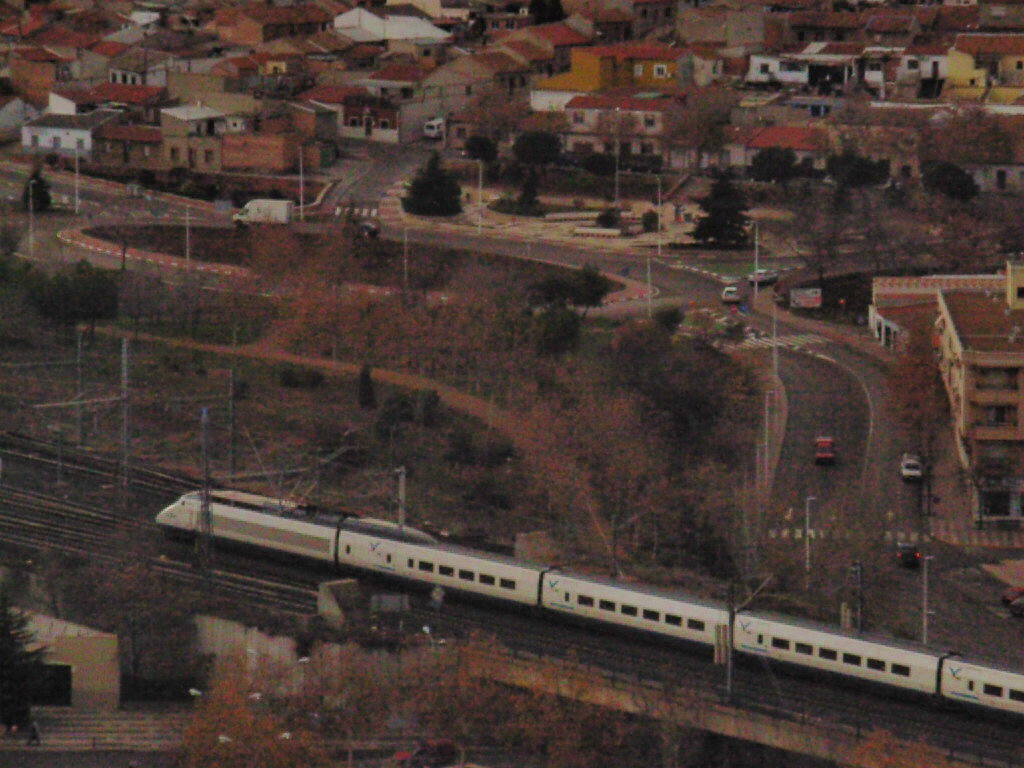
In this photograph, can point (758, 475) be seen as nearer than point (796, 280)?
Yes

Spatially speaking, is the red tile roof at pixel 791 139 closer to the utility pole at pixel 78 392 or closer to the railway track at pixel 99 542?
the utility pole at pixel 78 392

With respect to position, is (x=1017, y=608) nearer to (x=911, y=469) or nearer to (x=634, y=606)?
(x=911, y=469)

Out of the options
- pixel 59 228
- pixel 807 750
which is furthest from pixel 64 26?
pixel 807 750

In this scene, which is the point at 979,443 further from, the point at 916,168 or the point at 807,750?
the point at 916,168

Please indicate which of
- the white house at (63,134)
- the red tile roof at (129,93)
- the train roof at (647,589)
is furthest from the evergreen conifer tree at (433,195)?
the train roof at (647,589)

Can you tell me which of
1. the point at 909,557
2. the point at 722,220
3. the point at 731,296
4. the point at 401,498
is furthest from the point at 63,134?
the point at 909,557

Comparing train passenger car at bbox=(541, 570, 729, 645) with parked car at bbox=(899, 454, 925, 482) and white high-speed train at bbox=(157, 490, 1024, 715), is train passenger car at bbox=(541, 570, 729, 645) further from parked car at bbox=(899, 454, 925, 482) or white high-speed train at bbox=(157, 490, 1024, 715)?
parked car at bbox=(899, 454, 925, 482)
